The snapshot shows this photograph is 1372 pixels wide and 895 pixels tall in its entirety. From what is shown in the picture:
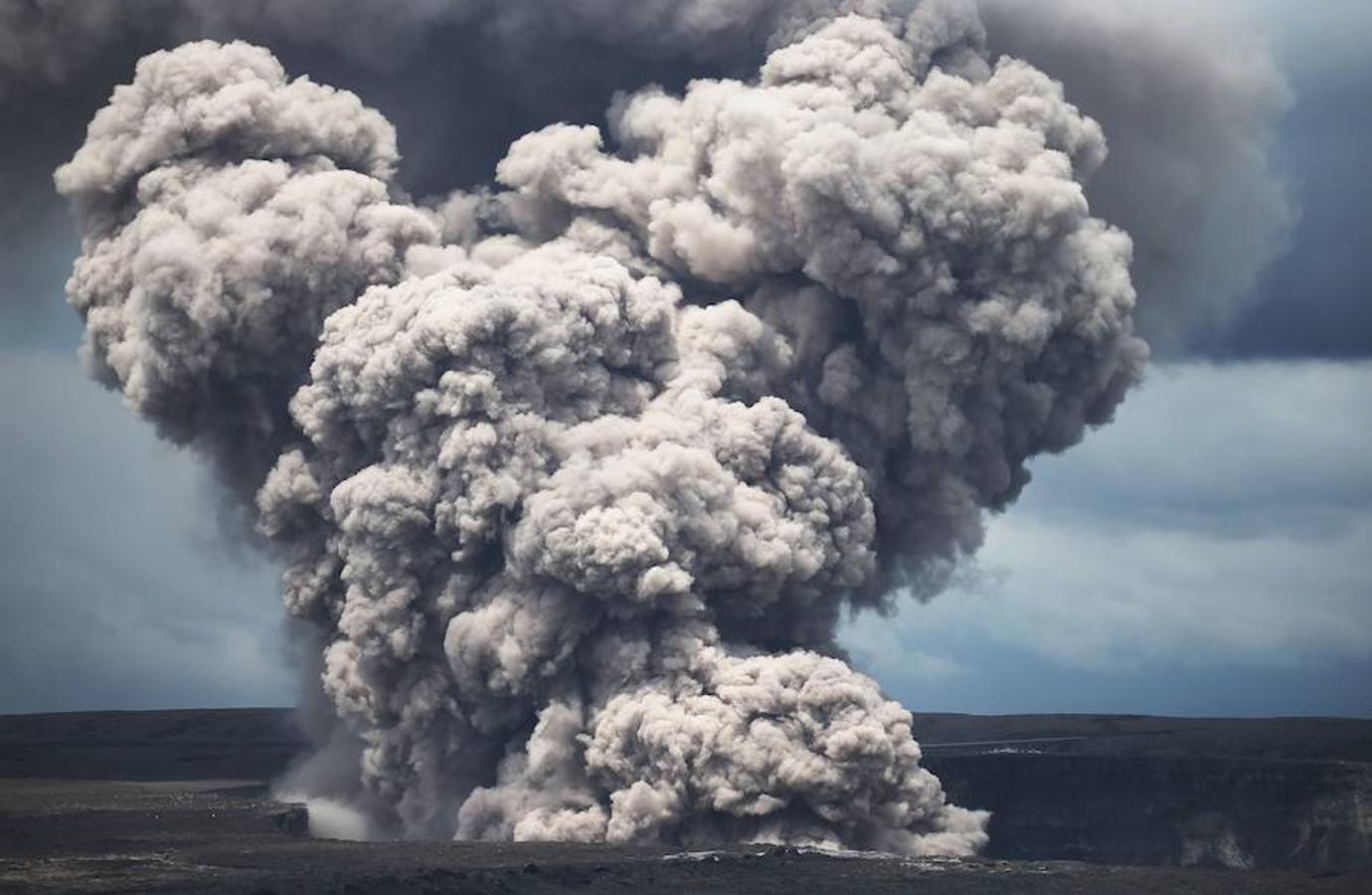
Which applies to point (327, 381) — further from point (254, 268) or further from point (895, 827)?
point (895, 827)

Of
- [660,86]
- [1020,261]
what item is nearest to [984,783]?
[1020,261]

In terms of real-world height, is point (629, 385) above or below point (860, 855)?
above

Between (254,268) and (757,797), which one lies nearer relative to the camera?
(757,797)

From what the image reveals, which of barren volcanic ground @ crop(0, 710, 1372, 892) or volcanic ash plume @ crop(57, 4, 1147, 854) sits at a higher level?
volcanic ash plume @ crop(57, 4, 1147, 854)

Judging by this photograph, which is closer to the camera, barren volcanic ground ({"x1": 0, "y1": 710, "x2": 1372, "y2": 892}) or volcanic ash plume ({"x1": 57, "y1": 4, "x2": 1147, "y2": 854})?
barren volcanic ground ({"x1": 0, "y1": 710, "x2": 1372, "y2": 892})

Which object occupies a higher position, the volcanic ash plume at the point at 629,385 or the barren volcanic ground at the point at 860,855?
the volcanic ash plume at the point at 629,385
